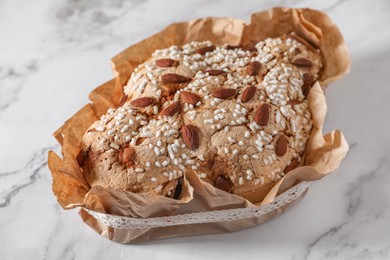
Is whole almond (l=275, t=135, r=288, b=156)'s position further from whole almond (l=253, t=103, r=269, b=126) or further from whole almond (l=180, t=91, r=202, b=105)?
whole almond (l=180, t=91, r=202, b=105)

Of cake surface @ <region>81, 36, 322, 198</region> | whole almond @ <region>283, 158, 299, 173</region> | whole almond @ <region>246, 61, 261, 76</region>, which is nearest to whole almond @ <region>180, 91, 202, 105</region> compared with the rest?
cake surface @ <region>81, 36, 322, 198</region>

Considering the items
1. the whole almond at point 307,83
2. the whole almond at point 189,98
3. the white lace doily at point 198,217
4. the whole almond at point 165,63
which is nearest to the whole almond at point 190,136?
the whole almond at point 189,98

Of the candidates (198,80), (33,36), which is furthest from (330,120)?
(33,36)

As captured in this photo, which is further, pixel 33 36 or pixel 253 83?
pixel 33 36

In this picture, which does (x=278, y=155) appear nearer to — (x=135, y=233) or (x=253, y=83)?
(x=253, y=83)

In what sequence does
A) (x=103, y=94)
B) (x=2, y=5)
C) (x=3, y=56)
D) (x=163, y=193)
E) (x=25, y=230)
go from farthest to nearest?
(x=2, y=5) → (x=3, y=56) → (x=103, y=94) → (x=25, y=230) → (x=163, y=193)

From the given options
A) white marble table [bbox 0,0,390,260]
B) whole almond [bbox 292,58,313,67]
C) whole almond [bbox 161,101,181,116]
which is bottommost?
white marble table [bbox 0,0,390,260]
